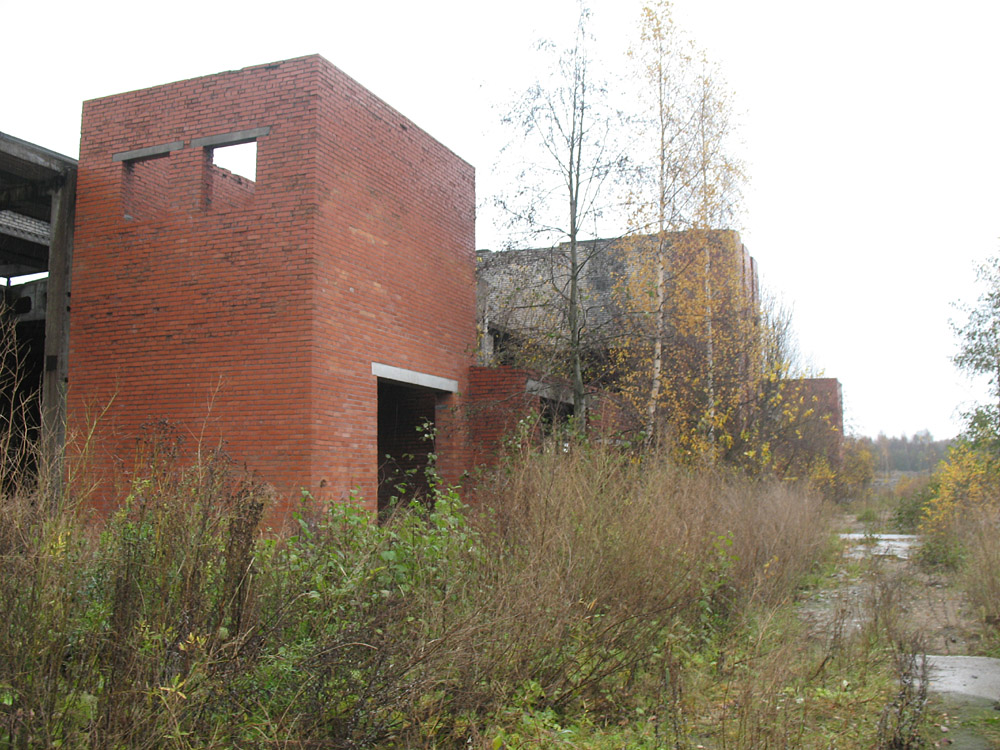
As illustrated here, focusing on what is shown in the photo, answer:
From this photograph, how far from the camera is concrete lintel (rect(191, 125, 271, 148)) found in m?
11.7

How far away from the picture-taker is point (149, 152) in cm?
1220

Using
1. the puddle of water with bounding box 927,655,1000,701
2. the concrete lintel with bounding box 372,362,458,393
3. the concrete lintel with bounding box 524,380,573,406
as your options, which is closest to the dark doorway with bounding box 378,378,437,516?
the concrete lintel with bounding box 372,362,458,393

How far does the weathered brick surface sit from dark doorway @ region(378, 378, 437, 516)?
1.78 meters

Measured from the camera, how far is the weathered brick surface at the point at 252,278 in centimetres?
1122

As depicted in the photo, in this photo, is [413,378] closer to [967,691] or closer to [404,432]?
[404,432]

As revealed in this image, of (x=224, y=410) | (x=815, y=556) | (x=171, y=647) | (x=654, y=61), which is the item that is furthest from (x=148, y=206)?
(x=815, y=556)

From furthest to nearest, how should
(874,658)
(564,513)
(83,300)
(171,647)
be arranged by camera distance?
1. (83,300)
2. (874,658)
3. (564,513)
4. (171,647)

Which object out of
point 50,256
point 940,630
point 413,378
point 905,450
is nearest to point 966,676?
point 940,630

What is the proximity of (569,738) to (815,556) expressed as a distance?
9.92 m

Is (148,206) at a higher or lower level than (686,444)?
higher

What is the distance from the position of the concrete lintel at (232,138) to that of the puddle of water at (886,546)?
11175 millimetres

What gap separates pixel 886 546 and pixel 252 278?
13.9 m

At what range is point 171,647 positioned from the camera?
11.1 ft

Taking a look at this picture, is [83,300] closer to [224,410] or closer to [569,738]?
[224,410]
